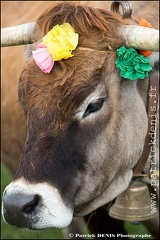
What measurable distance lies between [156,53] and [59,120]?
0.74m

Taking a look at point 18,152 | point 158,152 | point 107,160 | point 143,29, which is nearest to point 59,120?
point 107,160

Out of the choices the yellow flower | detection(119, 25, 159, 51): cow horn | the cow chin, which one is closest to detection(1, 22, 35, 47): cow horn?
the yellow flower

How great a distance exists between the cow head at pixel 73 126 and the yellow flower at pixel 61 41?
4 cm

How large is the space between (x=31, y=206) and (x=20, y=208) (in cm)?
6

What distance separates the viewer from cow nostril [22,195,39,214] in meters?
3.09

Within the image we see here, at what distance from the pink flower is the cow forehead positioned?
0.03 m

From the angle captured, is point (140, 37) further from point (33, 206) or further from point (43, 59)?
point (33, 206)

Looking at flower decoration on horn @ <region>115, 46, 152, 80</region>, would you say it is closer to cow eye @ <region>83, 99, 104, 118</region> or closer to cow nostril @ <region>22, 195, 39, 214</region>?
cow eye @ <region>83, 99, 104, 118</region>

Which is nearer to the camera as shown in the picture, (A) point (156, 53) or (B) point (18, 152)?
(A) point (156, 53)

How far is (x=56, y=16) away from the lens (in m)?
3.39

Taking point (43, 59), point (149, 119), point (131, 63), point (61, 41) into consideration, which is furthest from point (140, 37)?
point (149, 119)

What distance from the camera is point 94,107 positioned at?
3285mm

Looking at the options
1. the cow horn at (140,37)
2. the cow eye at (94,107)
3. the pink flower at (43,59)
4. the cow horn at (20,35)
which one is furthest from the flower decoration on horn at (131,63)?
the cow horn at (20,35)

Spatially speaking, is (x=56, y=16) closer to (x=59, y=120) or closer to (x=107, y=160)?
(x=59, y=120)
